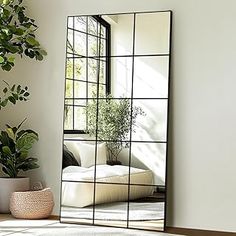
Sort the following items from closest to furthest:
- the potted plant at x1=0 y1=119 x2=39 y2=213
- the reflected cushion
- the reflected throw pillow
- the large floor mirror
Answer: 1. the large floor mirror
2. the reflected throw pillow
3. the reflected cushion
4. the potted plant at x1=0 y1=119 x2=39 y2=213

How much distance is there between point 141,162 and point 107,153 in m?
0.33

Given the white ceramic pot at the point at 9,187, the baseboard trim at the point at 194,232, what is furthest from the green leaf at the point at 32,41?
the baseboard trim at the point at 194,232

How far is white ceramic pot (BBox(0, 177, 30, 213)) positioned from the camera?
5.24 metres

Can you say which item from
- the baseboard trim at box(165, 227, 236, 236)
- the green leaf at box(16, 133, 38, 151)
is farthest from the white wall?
the green leaf at box(16, 133, 38, 151)

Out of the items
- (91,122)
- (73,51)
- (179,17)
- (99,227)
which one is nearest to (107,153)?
(91,122)

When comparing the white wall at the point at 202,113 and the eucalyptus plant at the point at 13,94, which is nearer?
the white wall at the point at 202,113

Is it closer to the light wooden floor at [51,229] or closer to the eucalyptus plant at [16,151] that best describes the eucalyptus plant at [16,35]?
the eucalyptus plant at [16,151]

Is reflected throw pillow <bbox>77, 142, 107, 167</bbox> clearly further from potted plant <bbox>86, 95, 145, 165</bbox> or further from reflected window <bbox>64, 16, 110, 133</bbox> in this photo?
reflected window <bbox>64, 16, 110, 133</bbox>

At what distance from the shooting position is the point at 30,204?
5082 mm

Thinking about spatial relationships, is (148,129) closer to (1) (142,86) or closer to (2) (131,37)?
(1) (142,86)

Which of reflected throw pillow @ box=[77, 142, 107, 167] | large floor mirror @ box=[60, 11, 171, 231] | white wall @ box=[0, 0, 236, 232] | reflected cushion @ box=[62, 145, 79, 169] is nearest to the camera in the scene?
white wall @ box=[0, 0, 236, 232]

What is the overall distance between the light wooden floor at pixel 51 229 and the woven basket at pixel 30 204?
0.09 meters

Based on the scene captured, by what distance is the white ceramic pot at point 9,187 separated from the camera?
17.2 feet

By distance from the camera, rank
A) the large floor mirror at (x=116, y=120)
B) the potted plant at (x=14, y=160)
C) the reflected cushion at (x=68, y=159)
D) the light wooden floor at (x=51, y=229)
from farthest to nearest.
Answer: the potted plant at (x=14, y=160) < the reflected cushion at (x=68, y=159) < the large floor mirror at (x=116, y=120) < the light wooden floor at (x=51, y=229)
